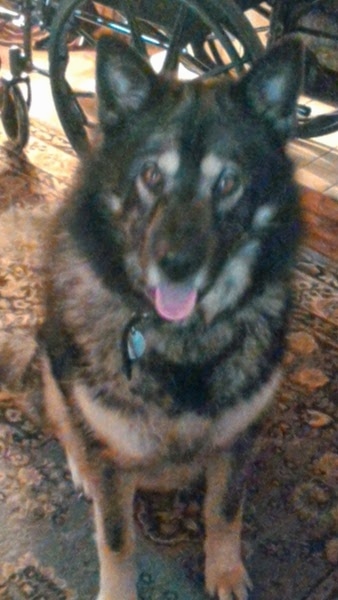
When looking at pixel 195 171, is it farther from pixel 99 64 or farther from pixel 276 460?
pixel 276 460

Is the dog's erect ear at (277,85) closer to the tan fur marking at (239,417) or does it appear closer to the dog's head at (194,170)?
the dog's head at (194,170)

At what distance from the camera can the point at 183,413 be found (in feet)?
4.10

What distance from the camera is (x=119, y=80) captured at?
114cm

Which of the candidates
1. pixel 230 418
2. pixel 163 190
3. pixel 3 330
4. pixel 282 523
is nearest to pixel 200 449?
pixel 230 418

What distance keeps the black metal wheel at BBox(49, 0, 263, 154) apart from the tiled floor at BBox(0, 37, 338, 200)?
20cm

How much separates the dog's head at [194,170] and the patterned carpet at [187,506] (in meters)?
0.15

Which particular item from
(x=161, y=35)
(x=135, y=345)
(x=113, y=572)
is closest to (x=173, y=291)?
(x=135, y=345)

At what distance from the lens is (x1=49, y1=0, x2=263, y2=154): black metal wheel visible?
1956 mm

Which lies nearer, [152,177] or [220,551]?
[152,177]

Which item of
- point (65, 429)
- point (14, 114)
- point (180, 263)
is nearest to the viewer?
point (180, 263)

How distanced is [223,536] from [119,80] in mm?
870

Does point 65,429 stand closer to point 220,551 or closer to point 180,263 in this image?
point 220,551

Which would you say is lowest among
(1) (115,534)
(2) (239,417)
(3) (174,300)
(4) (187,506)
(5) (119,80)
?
(4) (187,506)

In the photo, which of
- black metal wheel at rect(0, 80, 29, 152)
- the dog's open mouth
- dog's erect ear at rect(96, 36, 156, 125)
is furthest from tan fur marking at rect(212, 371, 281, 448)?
black metal wheel at rect(0, 80, 29, 152)
